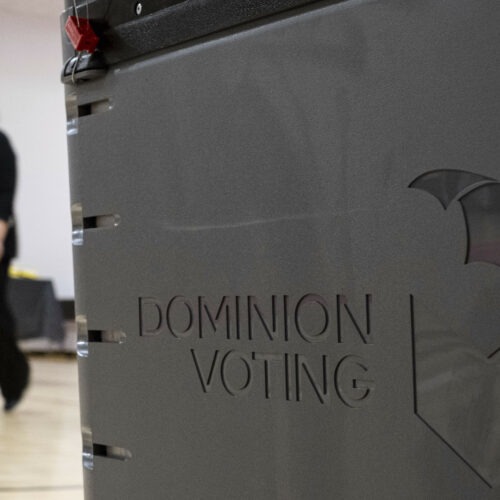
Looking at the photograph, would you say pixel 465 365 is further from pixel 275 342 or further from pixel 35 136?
pixel 35 136

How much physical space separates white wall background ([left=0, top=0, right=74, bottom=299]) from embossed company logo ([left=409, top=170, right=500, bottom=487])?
22.8ft

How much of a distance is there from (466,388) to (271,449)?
20 centimetres

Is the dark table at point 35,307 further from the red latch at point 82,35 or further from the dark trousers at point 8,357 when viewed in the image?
the red latch at point 82,35

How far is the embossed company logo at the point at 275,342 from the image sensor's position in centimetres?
76

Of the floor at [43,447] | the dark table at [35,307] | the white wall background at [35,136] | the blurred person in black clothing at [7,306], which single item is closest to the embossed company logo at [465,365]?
the floor at [43,447]

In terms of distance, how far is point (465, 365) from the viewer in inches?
27.0

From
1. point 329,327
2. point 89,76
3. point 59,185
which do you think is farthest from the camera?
point 59,185

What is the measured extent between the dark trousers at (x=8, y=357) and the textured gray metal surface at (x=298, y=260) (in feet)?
8.83

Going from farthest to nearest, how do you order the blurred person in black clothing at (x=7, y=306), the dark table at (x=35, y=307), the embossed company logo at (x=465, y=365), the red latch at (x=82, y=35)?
1. the dark table at (x=35, y=307)
2. the blurred person in black clothing at (x=7, y=306)
3. the red latch at (x=82, y=35)
4. the embossed company logo at (x=465, y=365)

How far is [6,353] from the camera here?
146 inches

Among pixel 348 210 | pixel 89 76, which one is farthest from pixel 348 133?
pixel 89 76

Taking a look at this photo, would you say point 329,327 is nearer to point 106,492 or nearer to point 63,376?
point 106,492

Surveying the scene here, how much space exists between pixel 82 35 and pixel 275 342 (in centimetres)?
37

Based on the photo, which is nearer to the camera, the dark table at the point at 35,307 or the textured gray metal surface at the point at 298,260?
the textured gray metal surface at the point at 298,260
